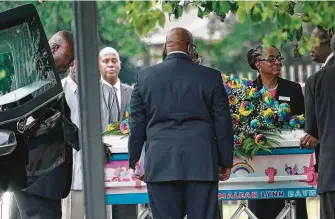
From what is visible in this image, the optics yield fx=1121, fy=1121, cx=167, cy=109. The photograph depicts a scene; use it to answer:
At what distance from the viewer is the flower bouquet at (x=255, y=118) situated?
337 inches

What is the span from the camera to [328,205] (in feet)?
25.6

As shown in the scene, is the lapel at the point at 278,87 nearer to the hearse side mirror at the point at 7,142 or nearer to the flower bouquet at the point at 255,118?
the flower bouquet at the point at 255,118

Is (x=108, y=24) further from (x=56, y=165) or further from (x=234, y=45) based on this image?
(x=56, y=165)

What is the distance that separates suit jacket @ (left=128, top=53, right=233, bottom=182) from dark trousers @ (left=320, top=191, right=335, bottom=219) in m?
0.84

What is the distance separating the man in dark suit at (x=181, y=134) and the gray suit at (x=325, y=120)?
0.75 metres

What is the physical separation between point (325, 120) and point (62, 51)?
2.04 meters

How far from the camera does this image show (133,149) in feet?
24.5

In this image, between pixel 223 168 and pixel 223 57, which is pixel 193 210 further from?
Result: pixel 223 57

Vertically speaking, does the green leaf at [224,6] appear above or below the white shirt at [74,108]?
above

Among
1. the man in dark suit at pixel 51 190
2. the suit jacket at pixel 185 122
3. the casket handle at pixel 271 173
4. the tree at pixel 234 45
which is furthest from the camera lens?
the tree at pixel 234 45

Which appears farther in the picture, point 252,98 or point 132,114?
point 252,98

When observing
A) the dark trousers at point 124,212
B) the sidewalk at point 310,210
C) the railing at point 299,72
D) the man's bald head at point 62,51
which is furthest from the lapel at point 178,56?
the railing at point 299,72

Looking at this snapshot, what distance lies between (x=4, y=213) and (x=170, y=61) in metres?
1.92

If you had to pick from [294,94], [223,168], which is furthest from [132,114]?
[294,94]
